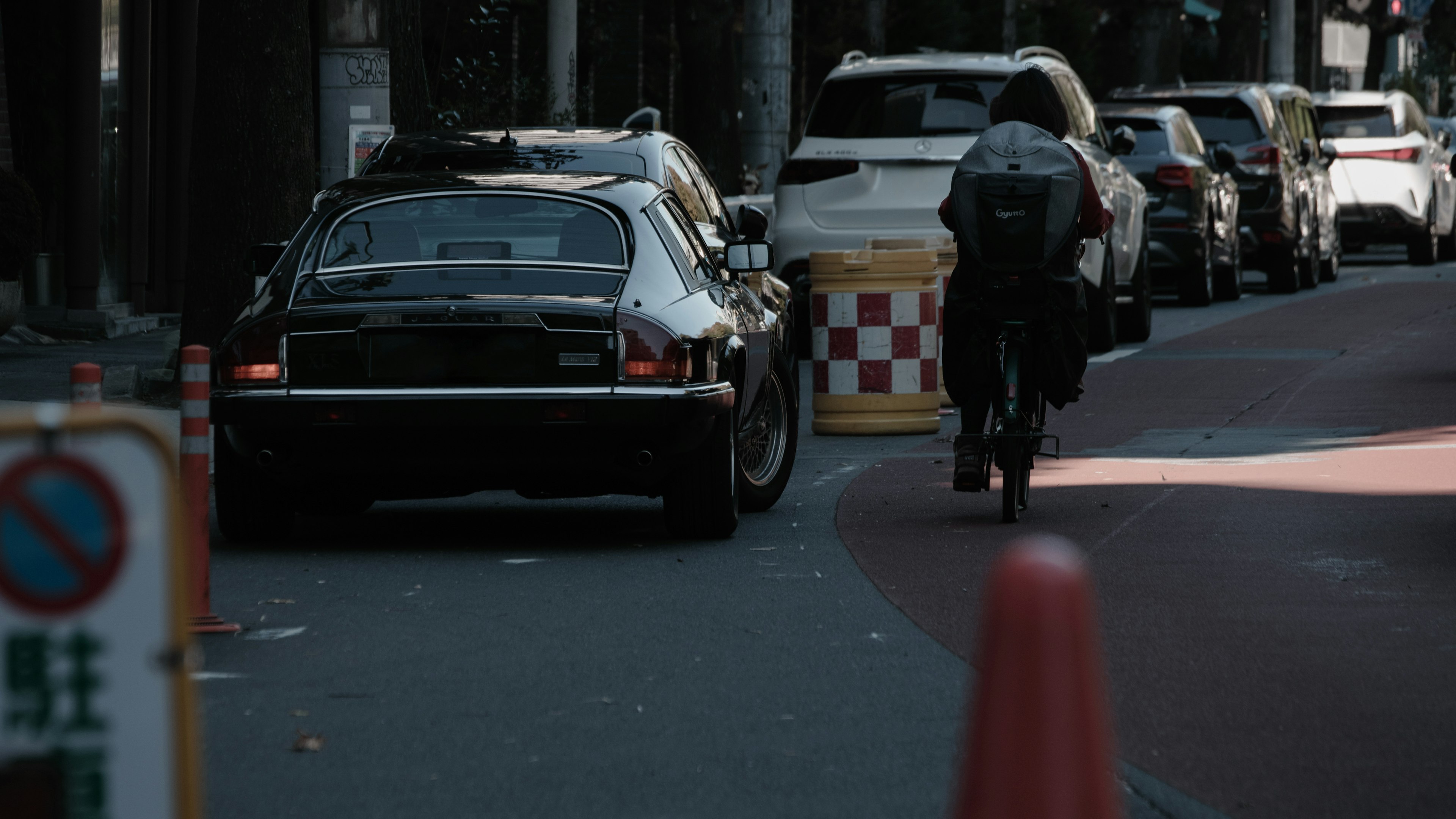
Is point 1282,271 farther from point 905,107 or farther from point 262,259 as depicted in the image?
point 262,259

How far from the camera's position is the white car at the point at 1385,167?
29.0m

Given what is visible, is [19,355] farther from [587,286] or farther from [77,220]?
[587,286]

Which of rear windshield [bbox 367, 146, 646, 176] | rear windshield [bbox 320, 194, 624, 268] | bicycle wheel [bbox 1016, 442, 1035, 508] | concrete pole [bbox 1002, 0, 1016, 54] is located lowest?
bicycle wheel [bbox 1016, 442, 1035, 508]

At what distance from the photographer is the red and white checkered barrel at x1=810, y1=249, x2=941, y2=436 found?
1268 cm

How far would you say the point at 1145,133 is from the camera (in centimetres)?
2150

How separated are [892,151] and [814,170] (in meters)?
0.61

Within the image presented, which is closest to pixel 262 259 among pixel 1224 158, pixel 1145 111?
pixel 1145 111

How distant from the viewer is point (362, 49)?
13281mm

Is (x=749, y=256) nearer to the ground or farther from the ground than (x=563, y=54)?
nearer to the ground

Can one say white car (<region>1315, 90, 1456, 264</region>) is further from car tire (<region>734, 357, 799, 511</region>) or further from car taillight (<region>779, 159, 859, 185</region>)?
car tire (<region>734, 357, 799, 511</region>)

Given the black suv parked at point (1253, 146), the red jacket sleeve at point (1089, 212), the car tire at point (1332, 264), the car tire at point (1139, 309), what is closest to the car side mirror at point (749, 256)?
the red jacket sleeve at point (1089, 212)

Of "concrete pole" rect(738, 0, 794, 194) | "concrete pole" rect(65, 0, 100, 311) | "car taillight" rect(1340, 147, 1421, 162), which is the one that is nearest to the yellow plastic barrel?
"concrete pole" rect(65, 0, 100, 311)

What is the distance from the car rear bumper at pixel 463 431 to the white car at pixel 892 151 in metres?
8.26

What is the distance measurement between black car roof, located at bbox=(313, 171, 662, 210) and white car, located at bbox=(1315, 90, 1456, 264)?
68.3 feet
